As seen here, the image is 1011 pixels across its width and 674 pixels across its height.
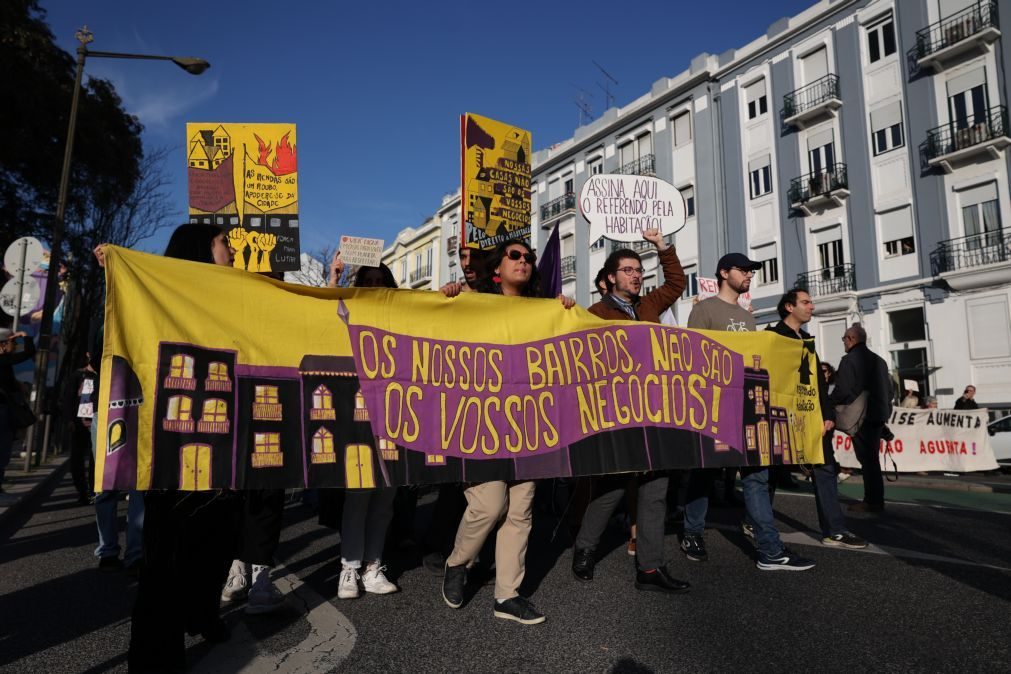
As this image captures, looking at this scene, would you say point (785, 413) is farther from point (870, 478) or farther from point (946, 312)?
point (946, 312)

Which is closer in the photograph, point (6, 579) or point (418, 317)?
point (418, 317)

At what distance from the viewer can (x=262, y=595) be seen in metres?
3.34

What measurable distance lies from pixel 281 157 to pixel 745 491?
204 inches

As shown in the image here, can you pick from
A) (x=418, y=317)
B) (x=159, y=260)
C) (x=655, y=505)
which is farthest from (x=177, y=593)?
(x=655, y=505)

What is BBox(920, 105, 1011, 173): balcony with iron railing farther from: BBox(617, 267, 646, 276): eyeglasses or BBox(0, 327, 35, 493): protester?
BBox(0, 327, 35, 493): protester

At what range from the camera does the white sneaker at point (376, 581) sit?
12.3 ft

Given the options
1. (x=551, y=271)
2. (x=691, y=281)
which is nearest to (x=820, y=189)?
(x=691, y=281)

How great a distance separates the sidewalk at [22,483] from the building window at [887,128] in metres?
24.5

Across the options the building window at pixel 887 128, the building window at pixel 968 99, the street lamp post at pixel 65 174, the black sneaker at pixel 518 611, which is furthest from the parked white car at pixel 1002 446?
the street lamp post at pixel 65 174

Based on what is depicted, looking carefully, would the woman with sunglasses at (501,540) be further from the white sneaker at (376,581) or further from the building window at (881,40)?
the building window at (881,40)

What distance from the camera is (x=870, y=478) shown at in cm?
646

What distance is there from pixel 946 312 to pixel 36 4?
2525cm

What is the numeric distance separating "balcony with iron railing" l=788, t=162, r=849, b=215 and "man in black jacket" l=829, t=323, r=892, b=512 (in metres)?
19.1

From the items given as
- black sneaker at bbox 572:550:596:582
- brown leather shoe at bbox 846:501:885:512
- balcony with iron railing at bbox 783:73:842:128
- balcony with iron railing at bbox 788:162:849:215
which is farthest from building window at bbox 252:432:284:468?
balcony with iron railing at bbox 783:73:842:128
